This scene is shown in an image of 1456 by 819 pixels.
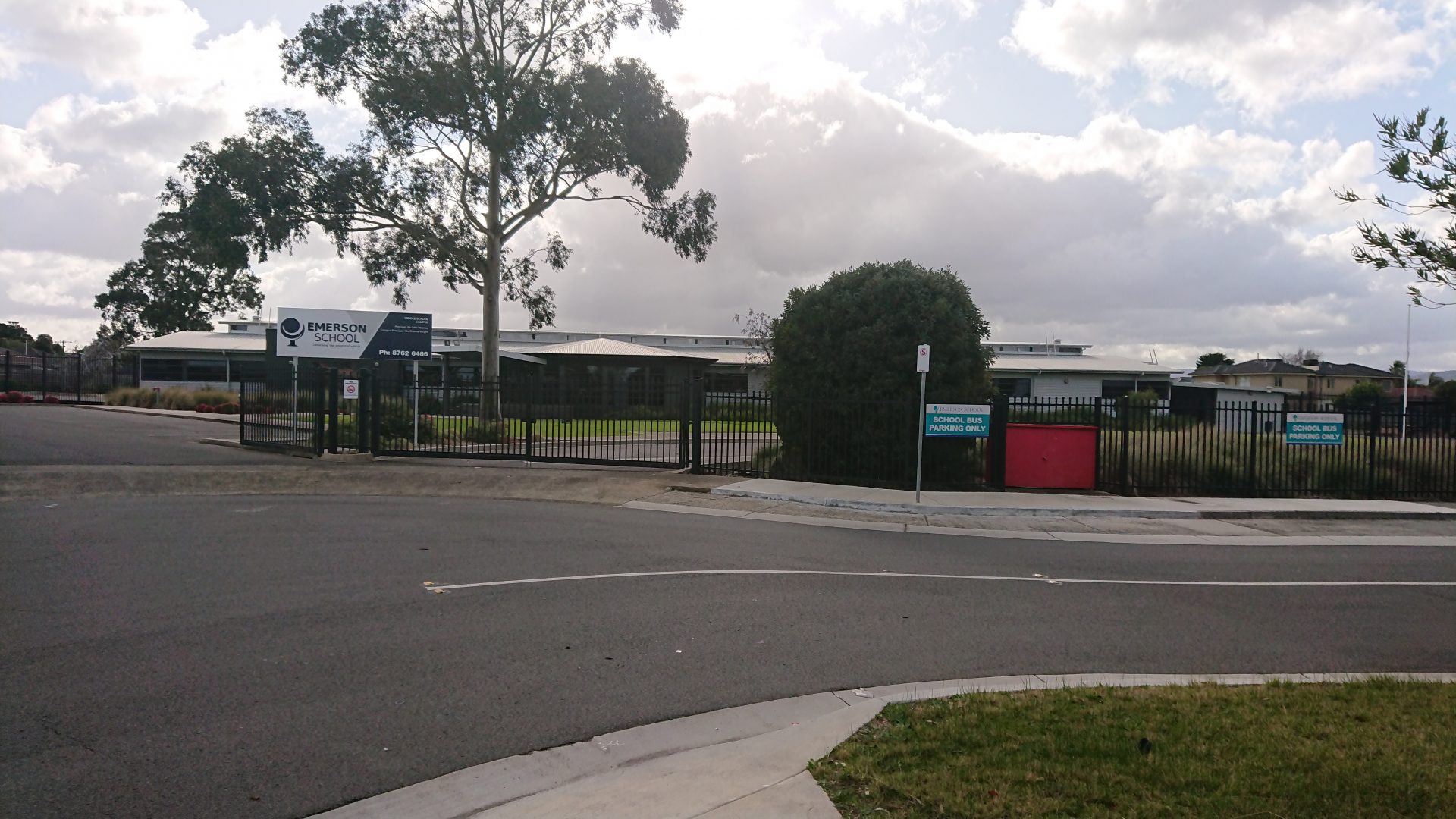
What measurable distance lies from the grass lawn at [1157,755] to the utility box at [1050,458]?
12.1 metres

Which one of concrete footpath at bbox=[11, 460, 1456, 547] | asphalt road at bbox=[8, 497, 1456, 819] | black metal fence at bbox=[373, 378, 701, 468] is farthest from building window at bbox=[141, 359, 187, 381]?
asphalt road at bbox=[8, 497, 1456, 819]

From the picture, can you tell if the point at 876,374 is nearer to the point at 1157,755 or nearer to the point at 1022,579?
the point at 1022,579

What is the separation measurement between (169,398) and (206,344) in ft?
40.8

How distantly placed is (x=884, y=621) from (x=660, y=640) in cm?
196

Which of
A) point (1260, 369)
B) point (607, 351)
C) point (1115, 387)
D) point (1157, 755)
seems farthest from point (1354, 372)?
point (1157, 755)

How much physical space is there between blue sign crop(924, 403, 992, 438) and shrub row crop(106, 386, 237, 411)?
3106 cm

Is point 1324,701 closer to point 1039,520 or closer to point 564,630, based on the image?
point 564,630

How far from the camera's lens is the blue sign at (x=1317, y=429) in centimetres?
1862

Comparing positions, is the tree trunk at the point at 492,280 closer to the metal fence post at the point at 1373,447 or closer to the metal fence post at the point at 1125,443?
the metal fence post at the point at 1125,443

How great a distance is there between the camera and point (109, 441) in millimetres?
21469

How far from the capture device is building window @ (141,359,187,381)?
165 ft

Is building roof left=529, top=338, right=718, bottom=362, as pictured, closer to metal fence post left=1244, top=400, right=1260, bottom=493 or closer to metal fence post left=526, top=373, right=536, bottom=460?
metal fence post left=526, top=373, right=536, bottom=460

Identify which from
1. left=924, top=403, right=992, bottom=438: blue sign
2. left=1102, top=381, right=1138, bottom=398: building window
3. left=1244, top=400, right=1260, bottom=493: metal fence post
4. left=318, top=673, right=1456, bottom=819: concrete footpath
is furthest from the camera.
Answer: left=1102, top=381, right=1138, bottom=398: building window

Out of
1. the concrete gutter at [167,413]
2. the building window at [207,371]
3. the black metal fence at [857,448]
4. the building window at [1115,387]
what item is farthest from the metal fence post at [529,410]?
the building window at [207,371]
